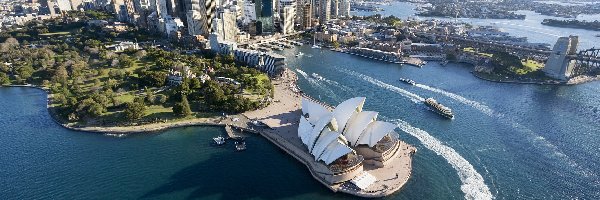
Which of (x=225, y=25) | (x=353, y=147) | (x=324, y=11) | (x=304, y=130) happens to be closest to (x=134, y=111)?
(x=304, y=130)

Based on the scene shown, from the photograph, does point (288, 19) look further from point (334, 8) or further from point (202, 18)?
point (334, 8)

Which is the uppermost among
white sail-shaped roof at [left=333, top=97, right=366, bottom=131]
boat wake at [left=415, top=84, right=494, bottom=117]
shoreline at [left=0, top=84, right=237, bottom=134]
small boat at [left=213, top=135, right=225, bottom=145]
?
white sail-shaped roof at [left=333, top=97, right=366, bottom=131]

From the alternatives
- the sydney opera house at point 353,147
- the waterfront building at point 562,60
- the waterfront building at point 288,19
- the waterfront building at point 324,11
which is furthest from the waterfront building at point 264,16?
the waterfront building at point 562,60

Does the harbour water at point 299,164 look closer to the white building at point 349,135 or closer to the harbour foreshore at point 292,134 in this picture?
the harbour foreshore at point 292,134

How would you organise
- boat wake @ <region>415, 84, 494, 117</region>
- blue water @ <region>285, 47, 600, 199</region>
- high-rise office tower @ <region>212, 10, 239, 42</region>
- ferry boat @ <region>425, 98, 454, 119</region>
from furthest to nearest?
high-rise office tower @ <region>212, 10, 239, 42</region> → boat wake @ <region>415, 84, 494, 117</region> → ferry boat @ <region>425, 98, 454, 119</region> → blue water @ <region>285, 47, 600, 199</region>

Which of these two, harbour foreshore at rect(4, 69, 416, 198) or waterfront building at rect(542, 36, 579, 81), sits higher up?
waterfront building at rect(542, 36, 579, 81)

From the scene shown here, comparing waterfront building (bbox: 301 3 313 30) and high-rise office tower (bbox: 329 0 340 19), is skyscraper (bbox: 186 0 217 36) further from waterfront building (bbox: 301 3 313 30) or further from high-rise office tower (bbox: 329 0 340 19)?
high-rise office tower (bbox: 329 0 340 19)

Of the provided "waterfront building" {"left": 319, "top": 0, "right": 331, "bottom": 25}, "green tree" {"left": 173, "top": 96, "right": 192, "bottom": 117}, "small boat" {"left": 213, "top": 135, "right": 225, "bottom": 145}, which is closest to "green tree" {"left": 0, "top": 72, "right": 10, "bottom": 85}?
"green tree" {"left": 173, "top": 96, "right": 192, "bottom": 117}
